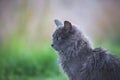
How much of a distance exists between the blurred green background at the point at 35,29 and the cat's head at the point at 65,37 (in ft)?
3.88

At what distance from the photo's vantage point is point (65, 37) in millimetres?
3018

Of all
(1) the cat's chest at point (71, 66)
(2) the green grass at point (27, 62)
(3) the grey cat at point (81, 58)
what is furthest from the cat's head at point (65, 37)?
(2) the green grass at point (27, 62)

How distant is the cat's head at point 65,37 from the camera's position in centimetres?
300

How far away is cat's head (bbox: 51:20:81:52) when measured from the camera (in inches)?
118

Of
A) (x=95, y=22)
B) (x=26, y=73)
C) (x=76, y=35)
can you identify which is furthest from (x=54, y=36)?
(x=95, y=22)

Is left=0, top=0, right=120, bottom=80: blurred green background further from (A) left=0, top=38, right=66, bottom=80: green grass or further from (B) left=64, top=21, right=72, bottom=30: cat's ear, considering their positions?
(B) left=64, top=21, right=72, bottom=30: cat's ear

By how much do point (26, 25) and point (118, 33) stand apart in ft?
3.83

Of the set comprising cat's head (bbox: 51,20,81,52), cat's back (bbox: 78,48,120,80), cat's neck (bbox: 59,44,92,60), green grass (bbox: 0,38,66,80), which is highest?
green grass (bbox: 0,38,66,80)

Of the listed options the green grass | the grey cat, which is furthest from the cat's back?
the green grass

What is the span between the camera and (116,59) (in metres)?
2.94

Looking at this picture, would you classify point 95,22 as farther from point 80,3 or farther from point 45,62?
point 45,62

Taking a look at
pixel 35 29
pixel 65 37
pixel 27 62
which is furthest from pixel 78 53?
pixel 35 29

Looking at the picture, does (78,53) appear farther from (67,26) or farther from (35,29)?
(35,29)

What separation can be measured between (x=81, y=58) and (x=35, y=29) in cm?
147
